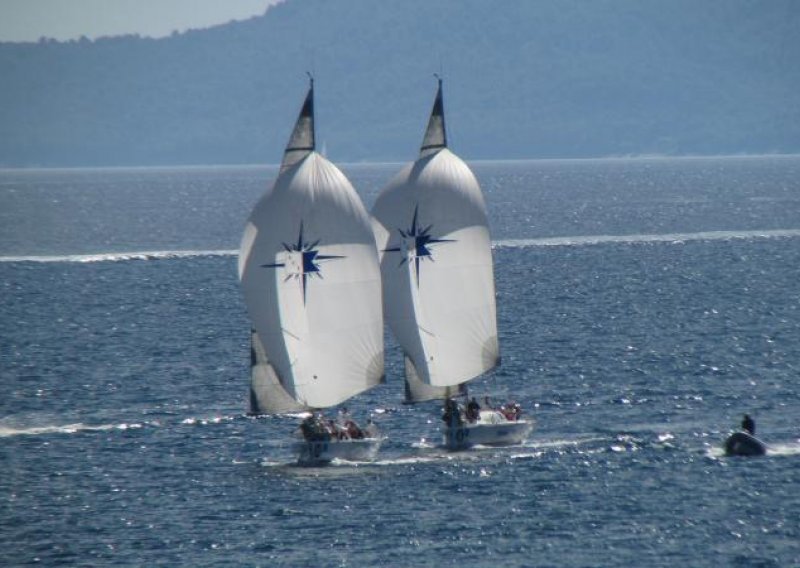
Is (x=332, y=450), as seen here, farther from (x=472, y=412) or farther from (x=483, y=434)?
(x=483, y=434)

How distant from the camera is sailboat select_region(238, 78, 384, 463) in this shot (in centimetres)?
7381

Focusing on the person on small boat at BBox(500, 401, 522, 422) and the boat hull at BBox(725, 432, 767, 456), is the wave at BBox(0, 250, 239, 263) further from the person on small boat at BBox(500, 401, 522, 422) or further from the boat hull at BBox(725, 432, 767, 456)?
the boat hull at BBox(725, 432, 767, 456)

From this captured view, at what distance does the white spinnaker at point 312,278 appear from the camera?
73812 millimetres

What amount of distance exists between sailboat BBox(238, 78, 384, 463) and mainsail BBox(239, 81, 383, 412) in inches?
1.7

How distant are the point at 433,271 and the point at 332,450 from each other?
1020 centimetres

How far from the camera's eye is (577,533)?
61.8 meters

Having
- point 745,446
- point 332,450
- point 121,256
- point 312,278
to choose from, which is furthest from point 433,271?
point 121,256

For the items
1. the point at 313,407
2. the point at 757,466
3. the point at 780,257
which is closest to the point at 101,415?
the point at 313,407

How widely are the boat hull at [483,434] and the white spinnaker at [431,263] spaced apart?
2.91 meters

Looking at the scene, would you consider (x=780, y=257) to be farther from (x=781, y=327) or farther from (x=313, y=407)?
(x=313, y=407)

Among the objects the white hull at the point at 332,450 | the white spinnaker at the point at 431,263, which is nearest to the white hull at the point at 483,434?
the white spinnaker at the point at 431,263

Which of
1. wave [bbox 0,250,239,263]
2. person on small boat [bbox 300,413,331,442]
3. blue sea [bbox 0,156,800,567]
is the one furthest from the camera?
wave [bbox 0,250,239,263]

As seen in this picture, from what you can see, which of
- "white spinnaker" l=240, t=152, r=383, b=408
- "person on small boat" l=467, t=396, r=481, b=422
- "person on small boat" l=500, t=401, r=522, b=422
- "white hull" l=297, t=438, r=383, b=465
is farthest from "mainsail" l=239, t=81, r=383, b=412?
"person on small boat" l=500, t=401, r=522, b=422

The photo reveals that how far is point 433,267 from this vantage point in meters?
78.7
